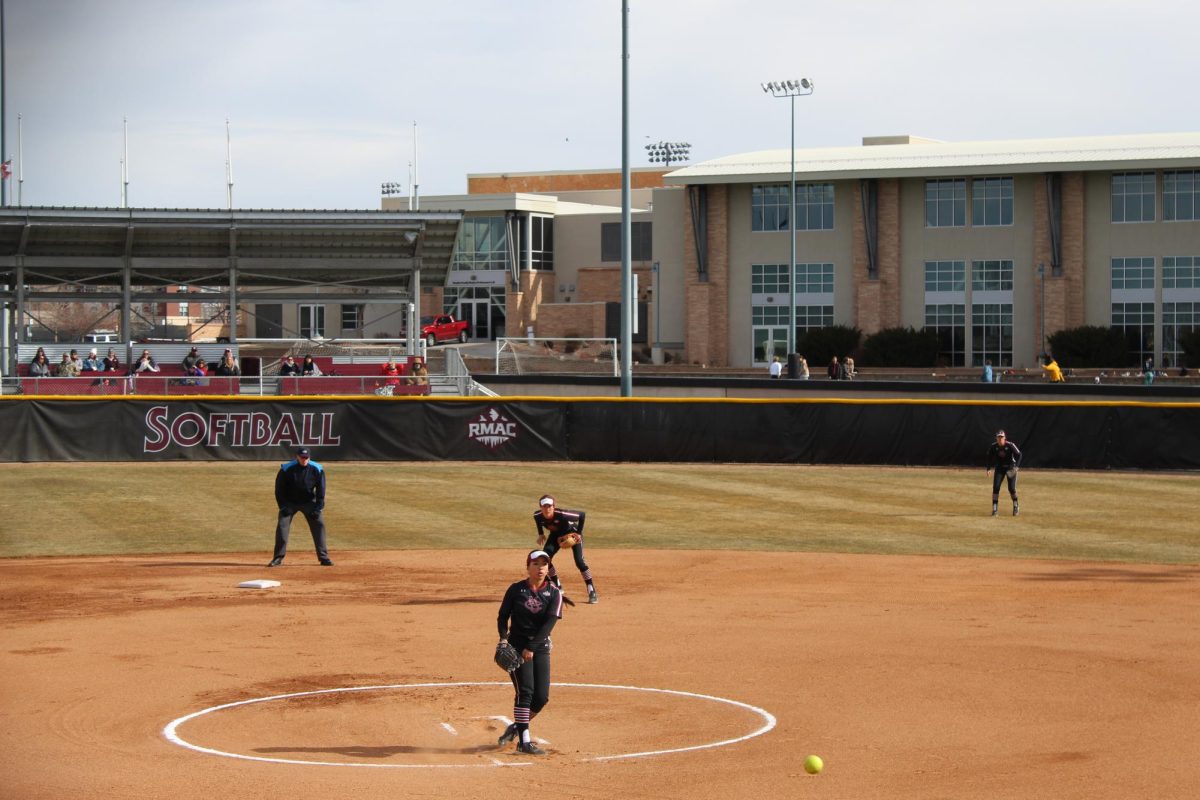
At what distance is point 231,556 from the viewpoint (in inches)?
968

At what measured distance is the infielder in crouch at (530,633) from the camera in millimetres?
11938

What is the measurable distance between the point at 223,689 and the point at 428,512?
15551 millimetres

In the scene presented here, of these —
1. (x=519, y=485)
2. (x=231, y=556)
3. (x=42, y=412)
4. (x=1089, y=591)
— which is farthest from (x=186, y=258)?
(x=1089, y=591)

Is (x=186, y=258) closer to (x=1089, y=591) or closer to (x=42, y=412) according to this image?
(x=42, y=412)

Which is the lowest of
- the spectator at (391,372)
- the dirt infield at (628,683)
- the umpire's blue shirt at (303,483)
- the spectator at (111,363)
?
the dirt infield at (628,683)

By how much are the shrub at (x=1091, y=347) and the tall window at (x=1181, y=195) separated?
A: 20.7 ft

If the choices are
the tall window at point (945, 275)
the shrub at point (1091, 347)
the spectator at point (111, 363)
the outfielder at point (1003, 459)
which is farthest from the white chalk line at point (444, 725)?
the tall window at point (945, 275)

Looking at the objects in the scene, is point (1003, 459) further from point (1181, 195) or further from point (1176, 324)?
point (1181, 195)

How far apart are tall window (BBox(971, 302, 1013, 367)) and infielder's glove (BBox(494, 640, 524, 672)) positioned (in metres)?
59.8

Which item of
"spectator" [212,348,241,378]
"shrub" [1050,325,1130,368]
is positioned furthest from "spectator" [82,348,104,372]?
"shrub" [1050,325,1130,368]

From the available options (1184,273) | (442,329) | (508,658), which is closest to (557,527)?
(508,658)

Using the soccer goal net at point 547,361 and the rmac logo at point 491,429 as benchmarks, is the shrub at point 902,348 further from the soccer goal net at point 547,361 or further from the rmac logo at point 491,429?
the rmac logo at point 491,429

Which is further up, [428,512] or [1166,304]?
[1166,304]

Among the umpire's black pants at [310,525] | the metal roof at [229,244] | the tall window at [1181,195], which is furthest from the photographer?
the tall window at [1181,195]
